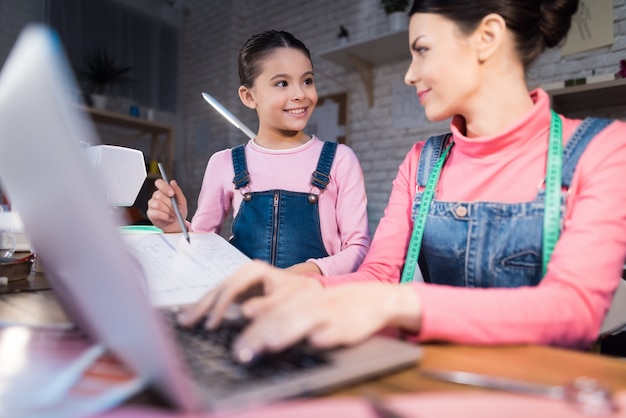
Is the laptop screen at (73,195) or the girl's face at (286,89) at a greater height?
the girl's face at (286,89)

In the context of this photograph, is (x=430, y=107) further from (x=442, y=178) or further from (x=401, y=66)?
(x=401, y=66)

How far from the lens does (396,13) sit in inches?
127

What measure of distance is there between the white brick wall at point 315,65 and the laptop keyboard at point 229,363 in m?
Answer: 2.63

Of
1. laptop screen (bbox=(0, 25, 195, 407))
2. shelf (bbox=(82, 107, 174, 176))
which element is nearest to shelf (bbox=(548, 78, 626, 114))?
laptop screen (bbox=(0, 25, 195, 407))

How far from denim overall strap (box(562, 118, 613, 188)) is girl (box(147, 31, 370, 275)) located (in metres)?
0.58

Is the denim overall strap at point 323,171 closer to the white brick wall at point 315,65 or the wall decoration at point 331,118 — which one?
the white brick wall at point 315,65

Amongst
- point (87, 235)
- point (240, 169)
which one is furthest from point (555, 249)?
point (240, 169)

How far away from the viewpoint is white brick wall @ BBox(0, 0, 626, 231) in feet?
9.61

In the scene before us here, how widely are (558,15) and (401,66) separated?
9.02ft

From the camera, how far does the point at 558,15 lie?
0.85 meters

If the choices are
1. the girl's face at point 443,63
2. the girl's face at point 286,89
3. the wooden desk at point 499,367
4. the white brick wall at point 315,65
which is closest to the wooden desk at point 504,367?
the wooden desk at point 499,367

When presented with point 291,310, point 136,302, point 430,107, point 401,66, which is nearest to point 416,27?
point 430,107

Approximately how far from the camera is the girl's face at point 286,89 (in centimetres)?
142

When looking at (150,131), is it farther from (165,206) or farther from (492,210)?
(492,210)
